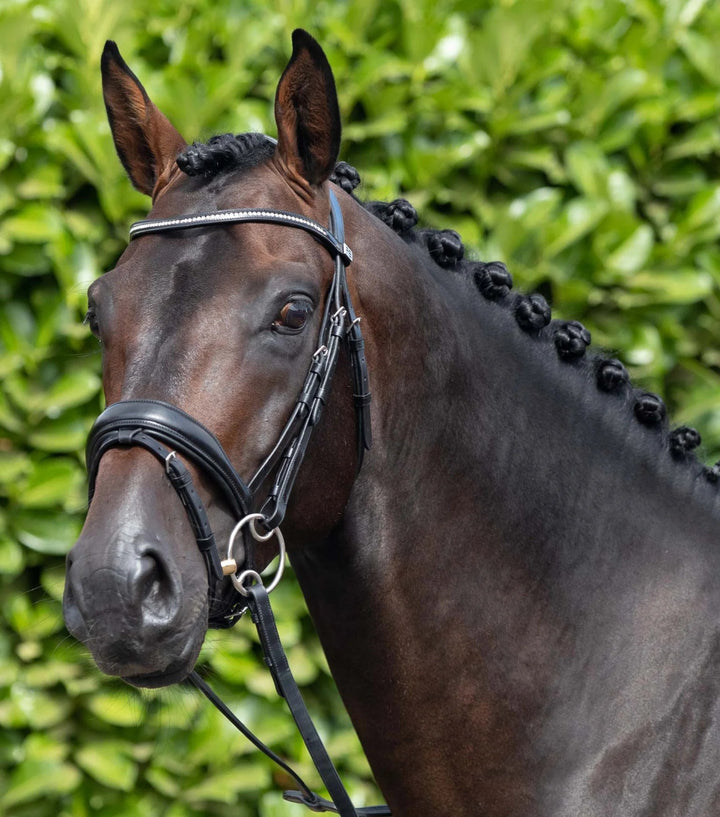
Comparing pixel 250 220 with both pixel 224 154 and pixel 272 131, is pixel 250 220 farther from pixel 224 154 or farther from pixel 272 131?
pixel 272 131

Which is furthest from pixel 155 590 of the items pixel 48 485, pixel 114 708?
pixel 114 708

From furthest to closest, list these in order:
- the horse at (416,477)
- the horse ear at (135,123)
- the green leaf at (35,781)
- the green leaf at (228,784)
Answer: the green leaf at (228,784), the green leaf at (35,781), the horse ear at (135,123), the horse at (416,477)

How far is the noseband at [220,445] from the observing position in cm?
156

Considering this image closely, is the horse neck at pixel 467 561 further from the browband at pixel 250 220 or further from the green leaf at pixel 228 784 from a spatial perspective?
the green leaf at pixel 228 784

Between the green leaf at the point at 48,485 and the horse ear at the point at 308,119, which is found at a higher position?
the horse ear at the point at 308,119

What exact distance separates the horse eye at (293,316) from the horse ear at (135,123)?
480 millimetres

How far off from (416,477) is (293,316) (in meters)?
0.41

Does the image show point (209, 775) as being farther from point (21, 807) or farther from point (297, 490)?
point (297, 490)

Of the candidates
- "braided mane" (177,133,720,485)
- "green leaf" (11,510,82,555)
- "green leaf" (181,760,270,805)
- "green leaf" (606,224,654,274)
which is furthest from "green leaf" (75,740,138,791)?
→ "green leaf" (606,224,654,274)

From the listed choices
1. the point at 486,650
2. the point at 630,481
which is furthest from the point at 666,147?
the point at 486,650

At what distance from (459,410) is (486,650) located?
0.45 metres

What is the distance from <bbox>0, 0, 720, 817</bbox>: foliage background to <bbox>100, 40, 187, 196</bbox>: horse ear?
1031 mm

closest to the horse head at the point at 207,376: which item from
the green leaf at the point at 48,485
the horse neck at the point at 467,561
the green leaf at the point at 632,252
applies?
the horse neck at the point at 467,561

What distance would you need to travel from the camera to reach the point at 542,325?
209cm
